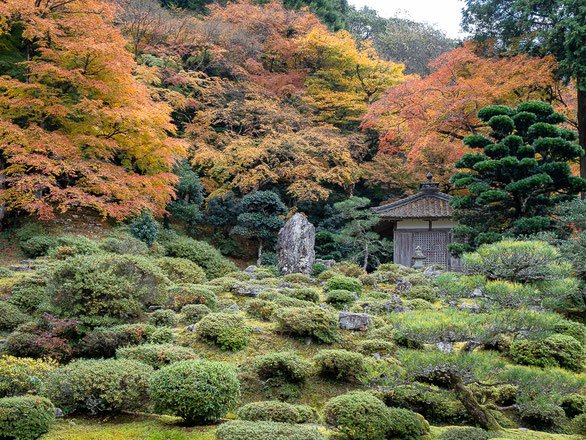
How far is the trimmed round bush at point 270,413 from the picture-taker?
422 cm

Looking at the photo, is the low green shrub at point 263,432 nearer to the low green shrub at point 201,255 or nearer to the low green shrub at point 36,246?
the low green shrub at point 36,246

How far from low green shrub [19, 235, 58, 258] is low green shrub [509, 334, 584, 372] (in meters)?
A: 10.3

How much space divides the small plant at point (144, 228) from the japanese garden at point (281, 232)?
0.08 m

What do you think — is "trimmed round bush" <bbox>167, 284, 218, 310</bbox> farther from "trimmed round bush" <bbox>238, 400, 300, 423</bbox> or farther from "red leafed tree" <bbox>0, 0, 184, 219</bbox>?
"red leafed tree" <bbox>0, 0, 184, 219</bbox>

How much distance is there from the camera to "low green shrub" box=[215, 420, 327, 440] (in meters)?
3.55

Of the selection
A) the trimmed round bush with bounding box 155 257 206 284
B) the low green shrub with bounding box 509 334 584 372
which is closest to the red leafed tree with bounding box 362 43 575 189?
the trimmed round bush with bounding box 155 257 206 284

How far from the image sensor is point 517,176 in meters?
10.5

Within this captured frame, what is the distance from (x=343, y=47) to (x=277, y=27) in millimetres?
3621

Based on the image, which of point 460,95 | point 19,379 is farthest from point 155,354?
point 460,95

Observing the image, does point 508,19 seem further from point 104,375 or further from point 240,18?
point 104,375

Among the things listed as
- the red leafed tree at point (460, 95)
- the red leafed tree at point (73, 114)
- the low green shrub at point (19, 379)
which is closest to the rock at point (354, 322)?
the low green shrub at point (19, 379)

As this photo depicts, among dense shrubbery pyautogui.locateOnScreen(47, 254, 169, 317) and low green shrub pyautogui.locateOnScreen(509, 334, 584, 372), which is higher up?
dense shrubbery pyautogui.locateOnScreen(47, 254, 169, 317)

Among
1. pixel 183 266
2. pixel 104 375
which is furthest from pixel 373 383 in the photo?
pixel 183 266

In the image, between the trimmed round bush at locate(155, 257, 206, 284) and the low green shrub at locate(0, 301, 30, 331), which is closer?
the low green shrub at locate(0, 301, 30, 331)
